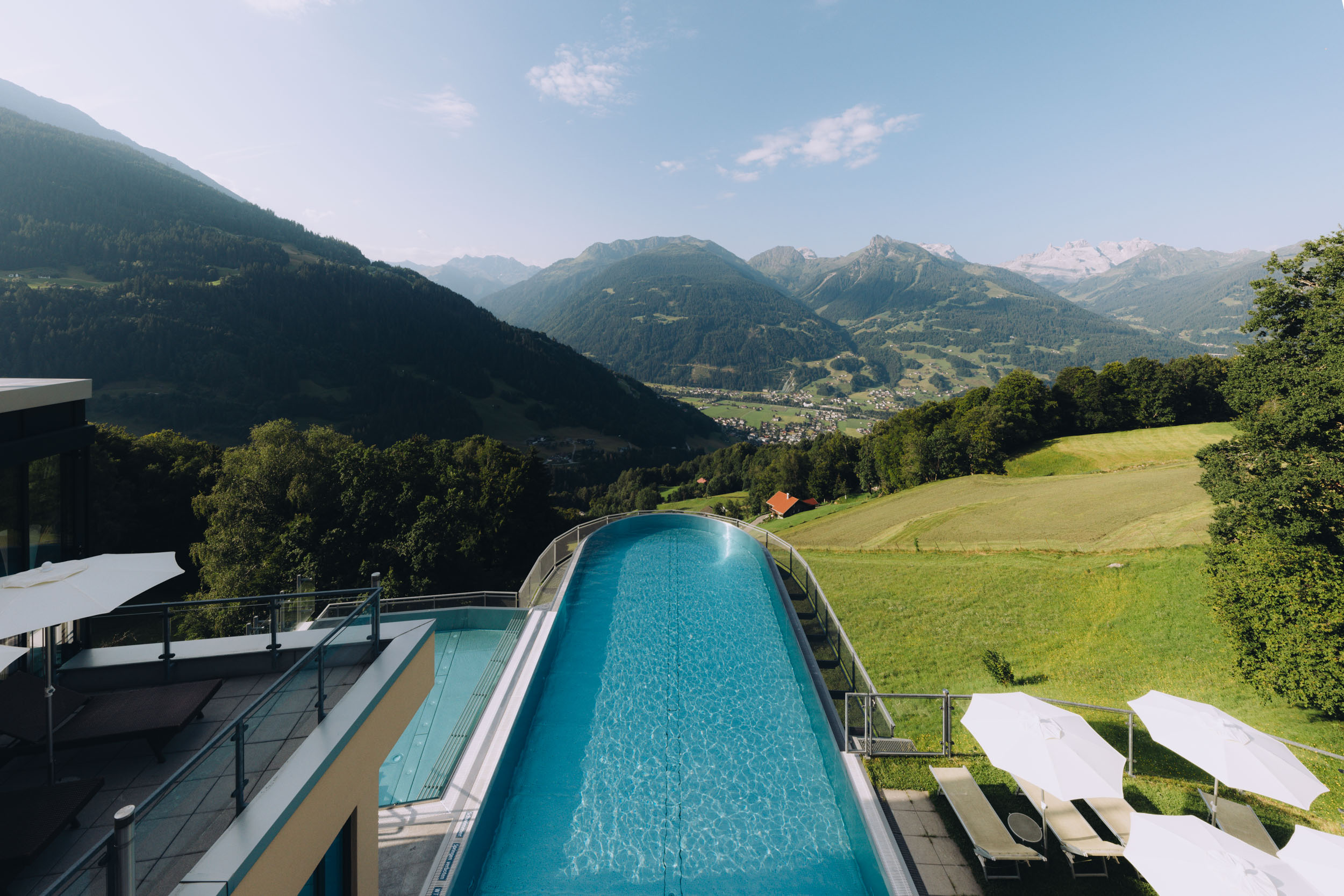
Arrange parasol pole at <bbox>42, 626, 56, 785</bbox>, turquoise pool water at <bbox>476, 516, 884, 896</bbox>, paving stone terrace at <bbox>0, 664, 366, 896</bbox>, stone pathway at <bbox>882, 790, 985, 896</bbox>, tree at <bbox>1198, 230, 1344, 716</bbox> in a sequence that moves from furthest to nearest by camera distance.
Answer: tree at <bbox>1198, 230, 1344, 716</bbox> < turquoise pool water at <bbox>476, 516, 884, 896</bbox> < stone pathway at <bbox>882, 790, 985, 896</bbox> < parasol pole at <bbox>42, 626, 56, 785</bbox> < paving stone terrace at <bbox>0, 664, 366, 896</bbox>

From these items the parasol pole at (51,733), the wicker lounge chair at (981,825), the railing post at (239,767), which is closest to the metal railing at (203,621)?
the parasol pole at (51,733)

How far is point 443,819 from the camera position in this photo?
319 inches

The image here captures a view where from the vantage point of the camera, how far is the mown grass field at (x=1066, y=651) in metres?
8.20

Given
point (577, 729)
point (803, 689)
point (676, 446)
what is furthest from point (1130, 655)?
point (676, 446)

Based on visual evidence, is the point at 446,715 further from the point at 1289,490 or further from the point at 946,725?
the point at 1289,490

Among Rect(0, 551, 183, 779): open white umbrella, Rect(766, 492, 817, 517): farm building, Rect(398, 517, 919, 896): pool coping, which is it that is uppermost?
Rect(0, 551, 183, 779): open white umbrella

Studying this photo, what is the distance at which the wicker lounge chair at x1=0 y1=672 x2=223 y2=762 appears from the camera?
434 centimetres

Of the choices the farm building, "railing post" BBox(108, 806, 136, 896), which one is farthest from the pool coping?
the farm building

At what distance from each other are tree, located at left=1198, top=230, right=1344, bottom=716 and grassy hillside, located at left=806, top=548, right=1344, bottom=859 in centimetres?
140

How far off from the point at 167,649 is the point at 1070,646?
19791 millimetres

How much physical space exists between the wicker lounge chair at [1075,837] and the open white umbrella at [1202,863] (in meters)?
0.87

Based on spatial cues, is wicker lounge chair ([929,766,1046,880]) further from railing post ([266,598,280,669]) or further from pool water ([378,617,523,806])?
railing post ([266,598,280,669])

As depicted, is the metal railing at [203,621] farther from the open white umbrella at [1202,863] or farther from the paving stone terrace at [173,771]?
the open white umbrella at [1202,863]

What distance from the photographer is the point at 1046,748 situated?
718 centimetres
